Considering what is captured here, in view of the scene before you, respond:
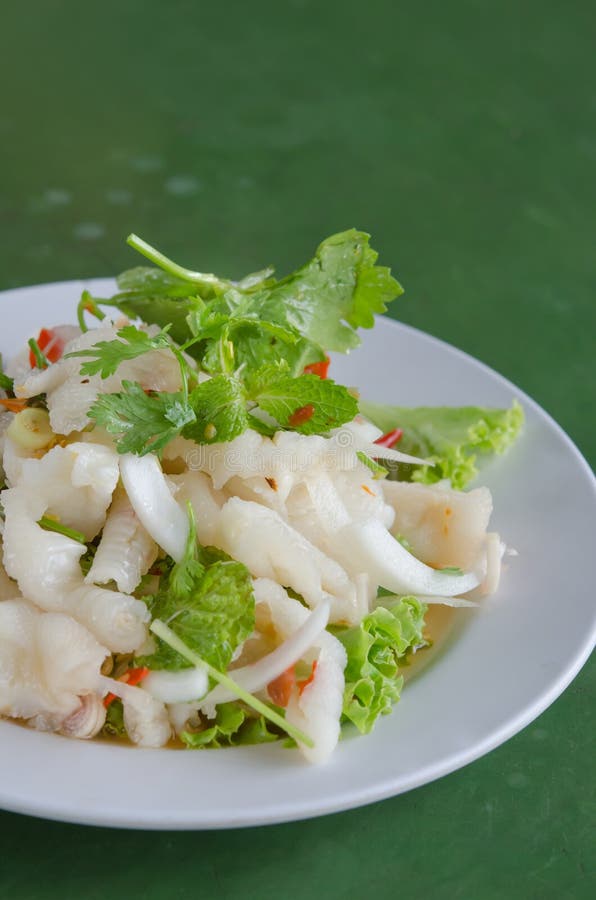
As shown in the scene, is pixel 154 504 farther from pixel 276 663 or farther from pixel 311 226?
pixel 311 226

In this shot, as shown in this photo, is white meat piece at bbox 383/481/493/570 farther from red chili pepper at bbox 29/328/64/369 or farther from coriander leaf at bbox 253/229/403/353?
red chili pepper at bbox 29/328/64/369

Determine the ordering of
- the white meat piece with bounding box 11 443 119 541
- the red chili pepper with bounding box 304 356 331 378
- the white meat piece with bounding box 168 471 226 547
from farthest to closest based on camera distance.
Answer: the red chili pepper with bounding box 304 356 331 378
the white meat piece with bounding box 168 471 226 547
the white meat piece with bounding box 11 443 119 541

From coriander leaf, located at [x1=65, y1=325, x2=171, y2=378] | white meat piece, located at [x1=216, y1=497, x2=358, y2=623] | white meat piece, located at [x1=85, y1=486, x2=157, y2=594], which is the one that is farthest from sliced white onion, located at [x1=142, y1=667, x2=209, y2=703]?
coriander leaf, located at [x1=65, y1=325, x2=171, y2=378]

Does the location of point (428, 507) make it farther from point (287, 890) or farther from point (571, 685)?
point (287, 890)

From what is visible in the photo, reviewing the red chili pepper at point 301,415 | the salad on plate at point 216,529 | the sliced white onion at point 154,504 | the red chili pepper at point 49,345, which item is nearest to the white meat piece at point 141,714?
the salad on plate at point 216,529

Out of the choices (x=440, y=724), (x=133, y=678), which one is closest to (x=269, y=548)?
(x=133, y=678)

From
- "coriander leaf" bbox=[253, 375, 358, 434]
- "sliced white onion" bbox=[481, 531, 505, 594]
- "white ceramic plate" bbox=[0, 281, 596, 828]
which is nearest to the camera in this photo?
"white ceramic plate" bbox=[0, 281, 596, 828]

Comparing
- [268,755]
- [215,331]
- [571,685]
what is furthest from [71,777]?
[571,685]
